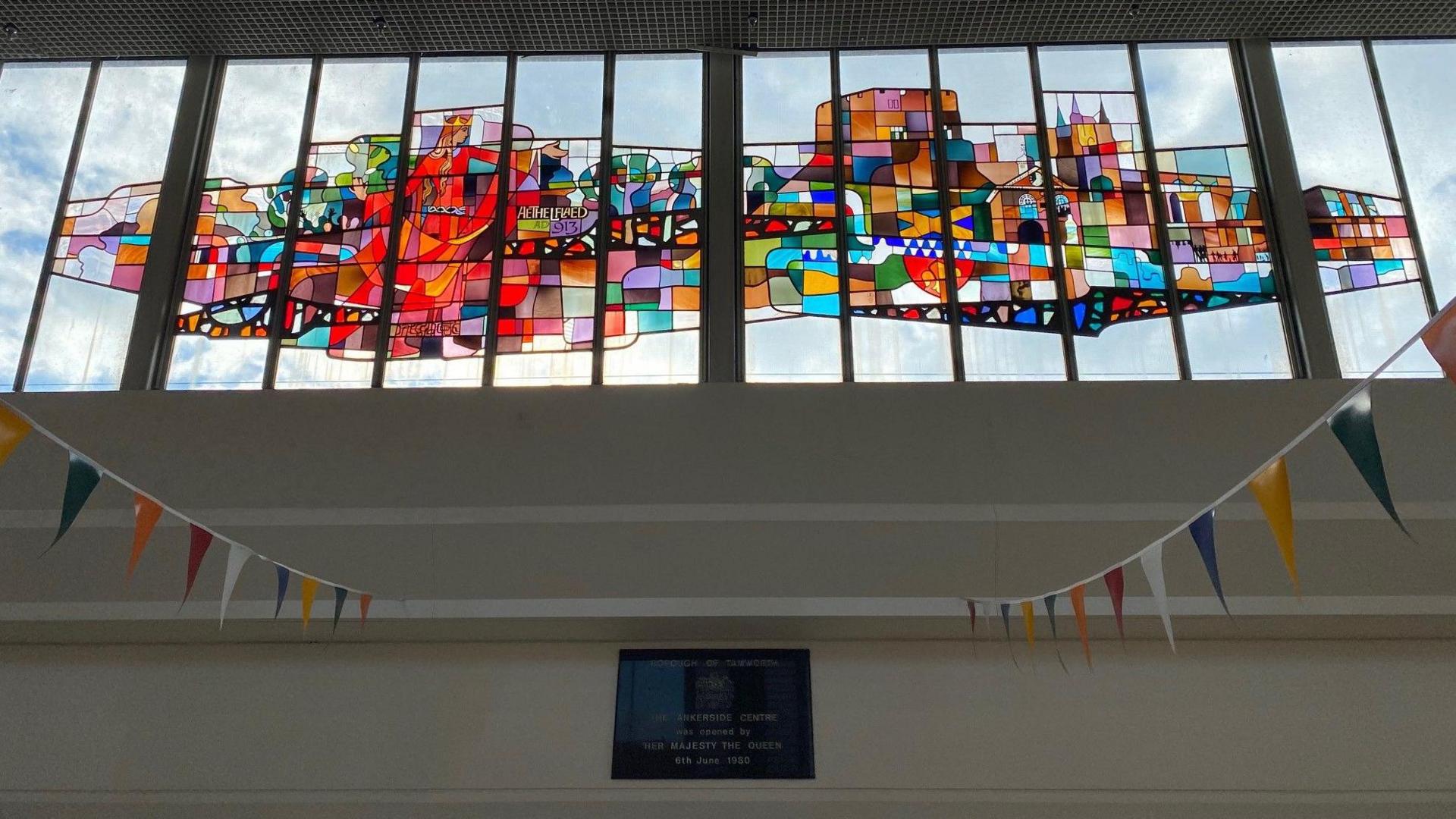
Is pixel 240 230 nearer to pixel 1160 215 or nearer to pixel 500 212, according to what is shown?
pixel 500 212

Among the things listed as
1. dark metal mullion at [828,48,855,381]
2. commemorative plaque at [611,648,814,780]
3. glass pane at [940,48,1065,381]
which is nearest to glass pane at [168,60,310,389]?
commemorative plaque at [611,648,814,780]

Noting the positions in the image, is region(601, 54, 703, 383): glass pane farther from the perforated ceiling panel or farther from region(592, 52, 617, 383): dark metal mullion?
the perforated ceiling panel

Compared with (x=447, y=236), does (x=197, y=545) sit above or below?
below

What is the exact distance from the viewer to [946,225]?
5.48m

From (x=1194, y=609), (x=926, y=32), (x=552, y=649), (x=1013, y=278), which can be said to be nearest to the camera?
(x=1194, y=609)

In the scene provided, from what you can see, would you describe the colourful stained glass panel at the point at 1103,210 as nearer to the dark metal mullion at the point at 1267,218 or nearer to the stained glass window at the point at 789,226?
the dark metal mullion at the point at 1267,218

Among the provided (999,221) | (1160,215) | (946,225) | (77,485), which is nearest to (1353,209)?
(1160,215)

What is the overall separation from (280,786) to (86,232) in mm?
3226

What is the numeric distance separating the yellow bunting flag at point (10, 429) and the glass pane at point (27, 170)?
340 cm

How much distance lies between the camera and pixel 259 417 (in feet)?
15.7

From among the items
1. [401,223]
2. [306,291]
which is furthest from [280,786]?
[401,223]

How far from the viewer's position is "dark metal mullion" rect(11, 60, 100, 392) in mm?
5258

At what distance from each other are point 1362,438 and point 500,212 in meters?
4.51

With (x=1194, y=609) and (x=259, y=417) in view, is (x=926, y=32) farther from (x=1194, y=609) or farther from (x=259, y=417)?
(x=259, y=417)
